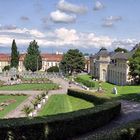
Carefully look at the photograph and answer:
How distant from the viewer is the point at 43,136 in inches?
795

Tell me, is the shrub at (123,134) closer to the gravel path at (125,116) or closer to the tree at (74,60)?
the gravel path at (125,116)

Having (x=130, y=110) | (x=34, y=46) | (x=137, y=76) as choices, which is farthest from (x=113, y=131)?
(x=34, y=46)

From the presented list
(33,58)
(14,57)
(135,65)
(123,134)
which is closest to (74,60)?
(33,58)

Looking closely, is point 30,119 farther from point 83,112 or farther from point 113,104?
point 113,104

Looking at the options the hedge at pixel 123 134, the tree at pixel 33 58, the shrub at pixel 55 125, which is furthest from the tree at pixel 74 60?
the hedge at pixel 123 134

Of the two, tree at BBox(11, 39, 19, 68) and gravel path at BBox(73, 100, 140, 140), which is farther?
tree at BBox(11, 39, 19, 68)

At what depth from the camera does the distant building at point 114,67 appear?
8281cm

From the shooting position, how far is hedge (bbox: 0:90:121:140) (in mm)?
19109

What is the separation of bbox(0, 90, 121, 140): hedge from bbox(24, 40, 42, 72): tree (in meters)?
116

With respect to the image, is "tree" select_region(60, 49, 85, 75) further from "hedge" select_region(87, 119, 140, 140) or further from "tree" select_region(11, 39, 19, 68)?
"hedge" select_region(87, 119, 140, 140)

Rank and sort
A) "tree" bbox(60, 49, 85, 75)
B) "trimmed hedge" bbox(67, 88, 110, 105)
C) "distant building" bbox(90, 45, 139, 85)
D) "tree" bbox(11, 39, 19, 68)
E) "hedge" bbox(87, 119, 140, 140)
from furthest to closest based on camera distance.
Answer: "tree" bbox(11, 39, 19, 68) < "tree" bbox(60, 49, 85, 75) < "distant building" bbox(90, 45, 139, 85) < "trimmed hedge" bbox(67, 88, 110, 105) < "hedge" bbox(87, 119, 140, 140)

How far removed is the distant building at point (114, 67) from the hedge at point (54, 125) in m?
54.7

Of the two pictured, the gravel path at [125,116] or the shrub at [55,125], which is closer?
the shrub at [55,125]

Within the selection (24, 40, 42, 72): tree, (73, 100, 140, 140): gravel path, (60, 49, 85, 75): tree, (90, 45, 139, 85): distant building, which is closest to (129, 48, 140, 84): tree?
(90, 45, 139, 85): distant building
